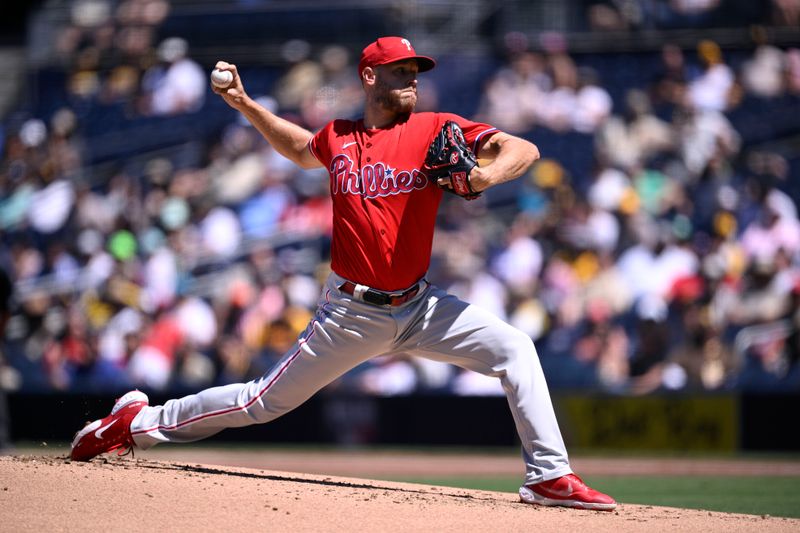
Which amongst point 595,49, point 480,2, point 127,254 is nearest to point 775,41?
point 595,49

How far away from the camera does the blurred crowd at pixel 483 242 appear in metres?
11.5

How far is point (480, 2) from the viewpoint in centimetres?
1395

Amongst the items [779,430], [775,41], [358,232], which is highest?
[775,41]

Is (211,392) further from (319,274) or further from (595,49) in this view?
(595,49)

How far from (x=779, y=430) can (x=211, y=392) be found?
7.22 metres

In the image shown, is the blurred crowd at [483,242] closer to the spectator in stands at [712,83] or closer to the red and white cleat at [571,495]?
the spectator in stands at [712,83]

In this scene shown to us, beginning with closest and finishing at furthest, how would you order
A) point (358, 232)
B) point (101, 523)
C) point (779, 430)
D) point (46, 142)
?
point (101, 523) → point (358, 232) → point (779, 430) → point (46, 142)

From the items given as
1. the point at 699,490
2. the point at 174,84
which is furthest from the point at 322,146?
the point at 174,84

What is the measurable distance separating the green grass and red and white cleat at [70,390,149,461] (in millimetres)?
3015

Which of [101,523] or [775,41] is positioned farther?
[775,41]

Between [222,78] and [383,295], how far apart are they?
1.31 metres

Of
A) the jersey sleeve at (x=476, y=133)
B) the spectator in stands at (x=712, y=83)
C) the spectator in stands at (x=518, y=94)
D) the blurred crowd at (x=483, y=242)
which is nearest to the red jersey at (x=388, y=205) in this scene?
the jersey sleeve at (x=476, y=133)

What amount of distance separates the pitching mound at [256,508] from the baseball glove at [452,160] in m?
1.34

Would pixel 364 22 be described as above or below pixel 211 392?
above
